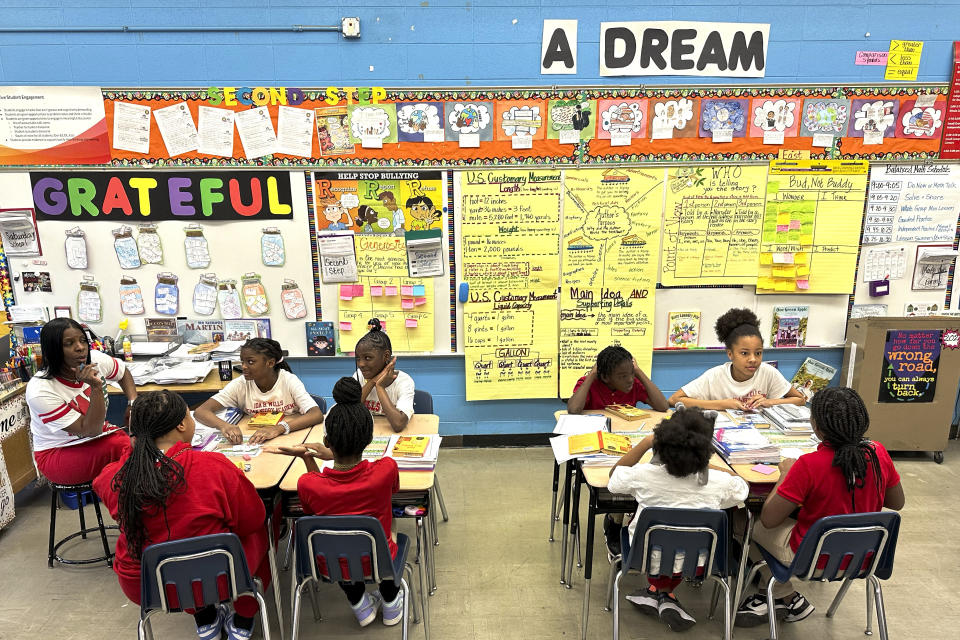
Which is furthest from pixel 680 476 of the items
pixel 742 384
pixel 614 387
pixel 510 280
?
pixel 510 280

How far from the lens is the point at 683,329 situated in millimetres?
4379

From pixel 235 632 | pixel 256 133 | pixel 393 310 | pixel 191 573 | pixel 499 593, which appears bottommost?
pixel 499 593

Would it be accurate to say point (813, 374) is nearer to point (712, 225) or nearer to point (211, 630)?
point (712, 225)

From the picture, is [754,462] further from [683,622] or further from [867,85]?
[867,85]

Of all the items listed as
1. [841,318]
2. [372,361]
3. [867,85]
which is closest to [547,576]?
[372,361]

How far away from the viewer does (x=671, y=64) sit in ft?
12.9

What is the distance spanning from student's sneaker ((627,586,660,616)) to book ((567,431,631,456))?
2.30 ft

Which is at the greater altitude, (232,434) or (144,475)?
(144,475)

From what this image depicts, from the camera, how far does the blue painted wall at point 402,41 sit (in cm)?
381

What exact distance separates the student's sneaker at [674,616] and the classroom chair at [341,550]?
51.6 inches

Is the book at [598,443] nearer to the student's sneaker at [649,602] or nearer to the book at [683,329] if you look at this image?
the student's sneaker at [649,602]

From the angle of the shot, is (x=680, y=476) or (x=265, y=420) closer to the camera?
(x=680, y=476)

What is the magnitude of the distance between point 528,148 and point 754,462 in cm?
258

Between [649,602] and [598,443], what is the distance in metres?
0.82
